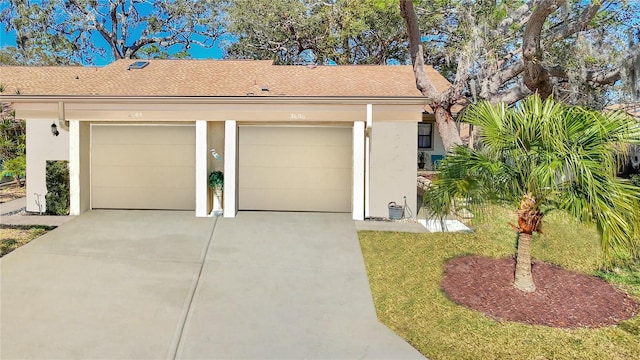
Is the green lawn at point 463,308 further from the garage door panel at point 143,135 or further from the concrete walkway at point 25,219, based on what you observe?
the concrete walkway at point 25,219

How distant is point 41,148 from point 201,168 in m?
4.60

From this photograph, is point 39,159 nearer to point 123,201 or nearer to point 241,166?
point 123,201

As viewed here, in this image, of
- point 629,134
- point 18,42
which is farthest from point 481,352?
point 18,42

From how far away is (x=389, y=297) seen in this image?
19.5 feet

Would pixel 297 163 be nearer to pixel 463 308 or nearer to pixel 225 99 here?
pixel 225 99

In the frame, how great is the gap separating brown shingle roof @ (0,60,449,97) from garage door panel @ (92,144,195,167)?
161 centimetres

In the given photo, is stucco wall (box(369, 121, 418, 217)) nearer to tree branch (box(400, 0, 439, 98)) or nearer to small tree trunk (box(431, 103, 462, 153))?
small tree trunk (box(431, 103, 462, 153))

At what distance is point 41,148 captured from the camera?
35.2ft

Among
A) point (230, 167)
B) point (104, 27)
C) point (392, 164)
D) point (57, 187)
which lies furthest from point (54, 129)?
point (104, 27)

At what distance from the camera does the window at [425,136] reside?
69.5 feet

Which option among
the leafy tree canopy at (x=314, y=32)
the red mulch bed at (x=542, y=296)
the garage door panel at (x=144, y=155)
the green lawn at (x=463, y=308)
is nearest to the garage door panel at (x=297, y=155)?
Result: the garage door panel at (x=144, y=155)

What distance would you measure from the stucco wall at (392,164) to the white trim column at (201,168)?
483 cm

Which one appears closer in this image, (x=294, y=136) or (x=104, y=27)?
(x=294, y=136)

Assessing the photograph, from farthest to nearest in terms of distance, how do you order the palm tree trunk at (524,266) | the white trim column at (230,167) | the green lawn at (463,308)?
the white trim column at (230,167) → the palm tree trunk at (524,266) → the green lawn at (463,308)
